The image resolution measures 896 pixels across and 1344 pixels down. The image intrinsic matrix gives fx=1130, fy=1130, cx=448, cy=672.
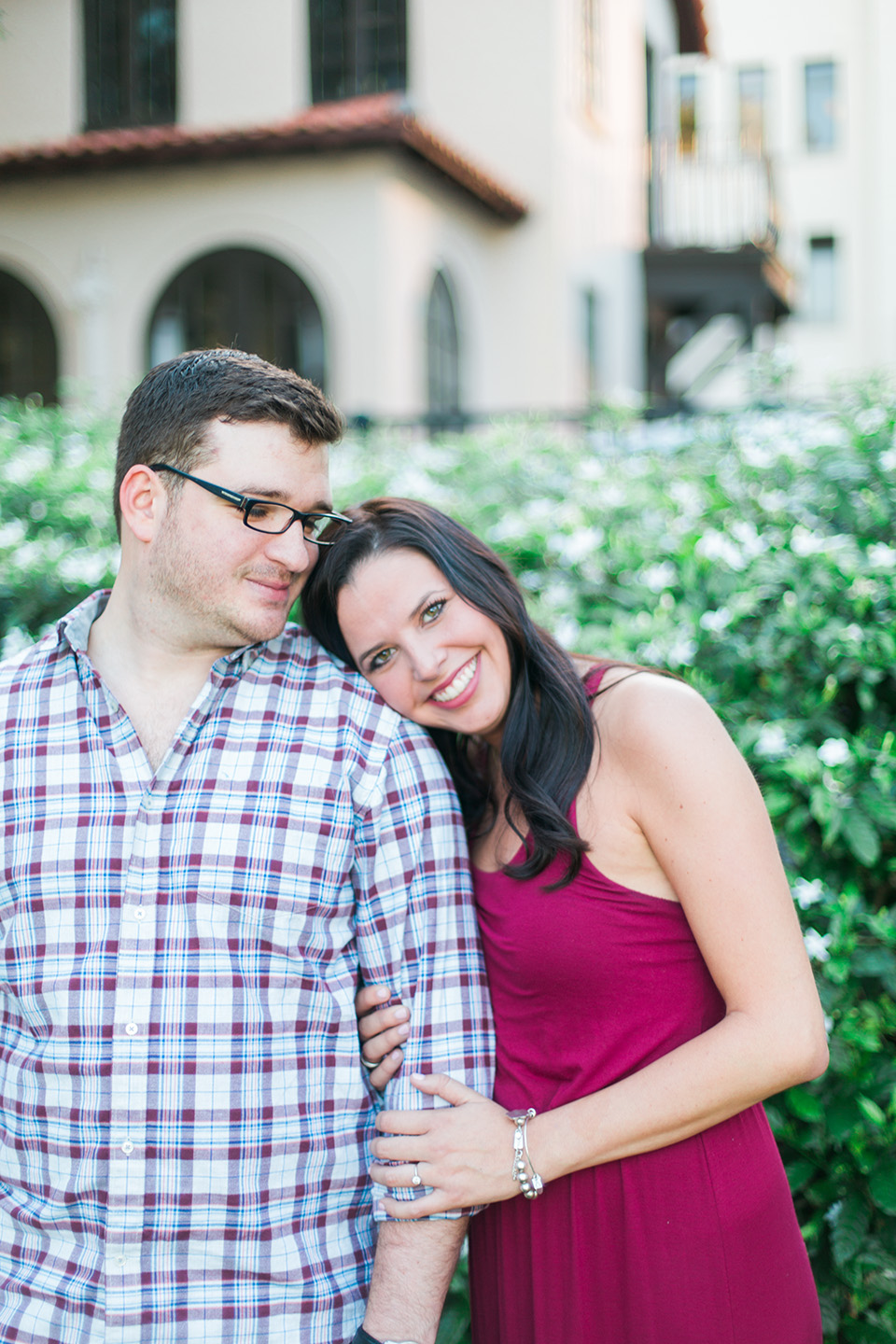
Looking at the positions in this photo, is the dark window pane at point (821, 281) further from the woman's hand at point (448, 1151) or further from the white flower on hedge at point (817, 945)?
the woman's hand at point (448, 1151)

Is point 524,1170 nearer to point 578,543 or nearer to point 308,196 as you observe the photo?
point 578,543

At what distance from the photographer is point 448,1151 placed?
1883 millimetres

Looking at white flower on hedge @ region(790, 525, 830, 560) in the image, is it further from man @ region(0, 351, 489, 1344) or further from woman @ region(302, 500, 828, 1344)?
man @ region(0, 351, 489, 1344)

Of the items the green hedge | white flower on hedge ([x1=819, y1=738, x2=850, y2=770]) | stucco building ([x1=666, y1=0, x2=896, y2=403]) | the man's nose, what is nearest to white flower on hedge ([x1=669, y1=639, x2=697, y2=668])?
the green hedge

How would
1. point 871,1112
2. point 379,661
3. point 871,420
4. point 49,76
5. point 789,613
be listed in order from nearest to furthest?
point 379,661 < point 871,1112 < point 789,613 < point 871,420 < point 49,76

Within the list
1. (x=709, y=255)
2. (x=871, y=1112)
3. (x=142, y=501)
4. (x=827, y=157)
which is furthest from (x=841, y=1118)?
(x=827, y=157)

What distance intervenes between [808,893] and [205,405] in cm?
165

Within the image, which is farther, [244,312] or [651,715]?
[244,312]

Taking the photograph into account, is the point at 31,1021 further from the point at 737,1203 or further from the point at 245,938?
the point at 737,1203

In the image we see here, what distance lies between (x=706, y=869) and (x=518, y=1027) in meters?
0.48

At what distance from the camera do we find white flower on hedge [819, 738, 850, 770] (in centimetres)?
266

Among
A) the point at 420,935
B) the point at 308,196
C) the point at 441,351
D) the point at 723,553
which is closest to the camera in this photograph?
the point at 420,935

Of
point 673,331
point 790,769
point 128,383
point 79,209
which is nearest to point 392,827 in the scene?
point 790,769

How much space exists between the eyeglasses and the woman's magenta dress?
787mm
